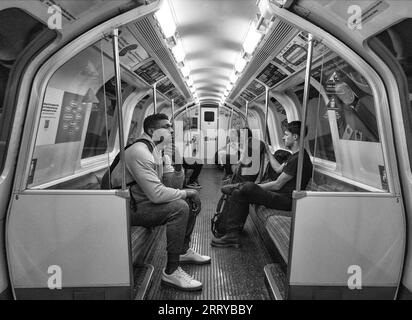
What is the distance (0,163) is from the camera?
255cm

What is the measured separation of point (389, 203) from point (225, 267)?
5.62 feet

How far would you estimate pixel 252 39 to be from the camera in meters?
4.23

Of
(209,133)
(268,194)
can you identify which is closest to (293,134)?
(268,194)

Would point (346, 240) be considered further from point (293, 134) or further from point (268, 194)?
point (293, 134)

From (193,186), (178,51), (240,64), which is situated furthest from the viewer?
(193,186)

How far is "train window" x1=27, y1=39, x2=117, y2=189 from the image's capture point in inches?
129

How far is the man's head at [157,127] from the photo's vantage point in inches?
130

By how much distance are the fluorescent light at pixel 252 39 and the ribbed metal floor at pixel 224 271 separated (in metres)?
2.45

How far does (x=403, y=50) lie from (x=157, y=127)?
6.89ft

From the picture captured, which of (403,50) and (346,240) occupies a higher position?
(403,50)

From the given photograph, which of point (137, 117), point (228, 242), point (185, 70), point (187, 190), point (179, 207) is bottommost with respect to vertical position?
point (228, 242)

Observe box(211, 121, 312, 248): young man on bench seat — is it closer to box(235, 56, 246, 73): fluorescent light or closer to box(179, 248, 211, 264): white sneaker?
box(179, 248, 211, 264): white sneaker

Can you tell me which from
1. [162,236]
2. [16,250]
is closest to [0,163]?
[16,250]

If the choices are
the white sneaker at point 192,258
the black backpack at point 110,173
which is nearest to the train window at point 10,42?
the black backpack at point 110,173
